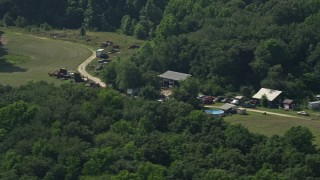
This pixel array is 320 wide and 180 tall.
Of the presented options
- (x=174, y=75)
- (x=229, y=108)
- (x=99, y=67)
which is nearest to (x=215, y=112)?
(x=229, y=108)

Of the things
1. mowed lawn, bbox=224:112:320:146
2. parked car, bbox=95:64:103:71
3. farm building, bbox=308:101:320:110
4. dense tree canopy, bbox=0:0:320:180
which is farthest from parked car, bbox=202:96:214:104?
parked car, bbox=95:64:103:71

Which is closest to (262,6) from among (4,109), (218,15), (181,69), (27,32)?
(218,15)

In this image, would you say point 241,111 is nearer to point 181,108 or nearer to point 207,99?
A: point 207,99

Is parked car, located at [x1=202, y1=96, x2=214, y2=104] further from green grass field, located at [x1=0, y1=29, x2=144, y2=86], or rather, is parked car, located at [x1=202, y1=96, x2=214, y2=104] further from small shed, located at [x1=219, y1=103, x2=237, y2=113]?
green grass field, located at [x1=0, y1=29, x2=144, y2=86]

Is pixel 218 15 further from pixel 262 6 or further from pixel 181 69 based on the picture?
pixel 181 69

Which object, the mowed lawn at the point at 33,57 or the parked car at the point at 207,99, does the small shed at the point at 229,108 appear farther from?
the mowed lawn at the point at 33,57

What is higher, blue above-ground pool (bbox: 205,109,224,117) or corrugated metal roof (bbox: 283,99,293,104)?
corrugated metal roof (bbox: 283,99,293,104)
